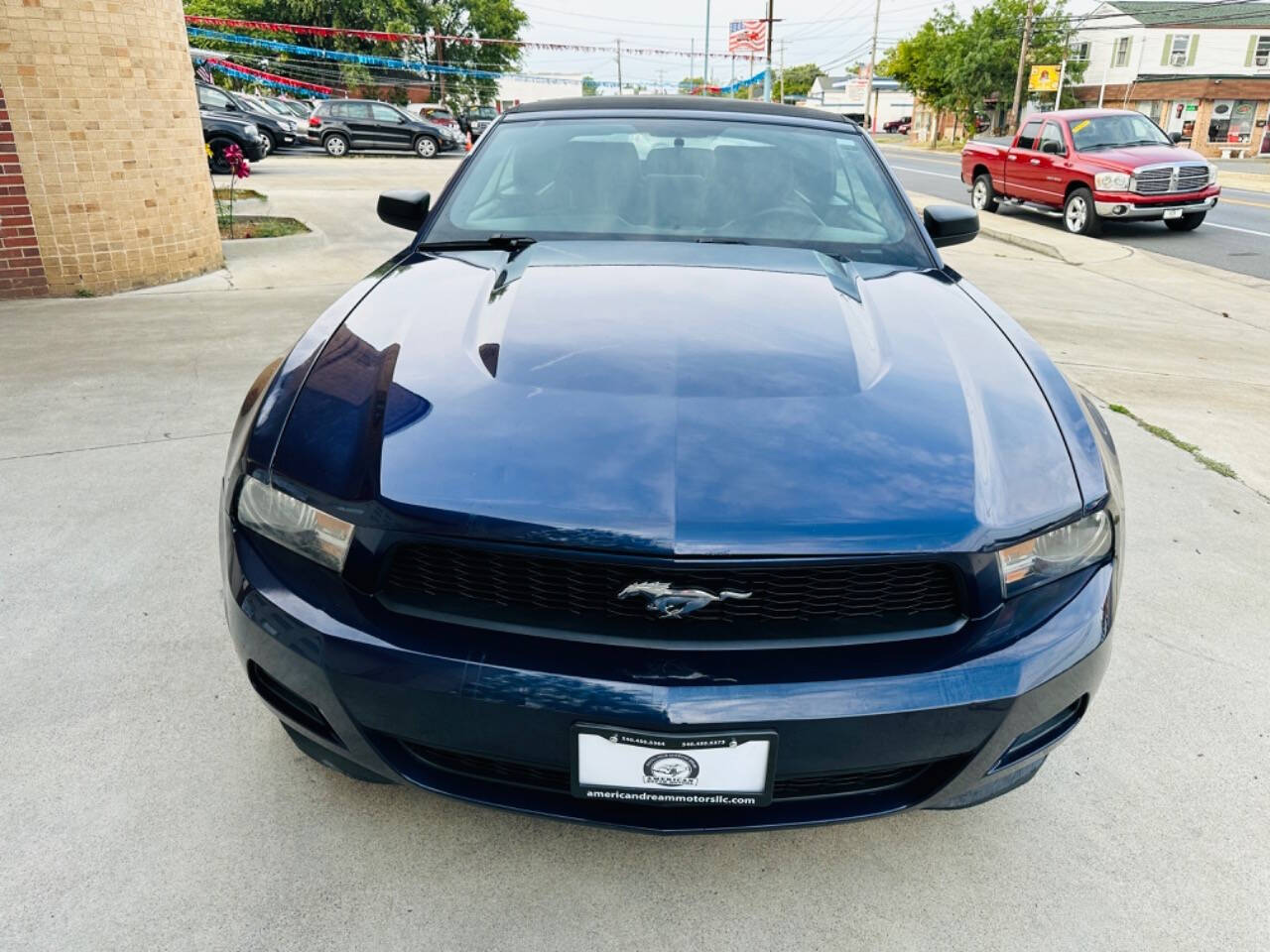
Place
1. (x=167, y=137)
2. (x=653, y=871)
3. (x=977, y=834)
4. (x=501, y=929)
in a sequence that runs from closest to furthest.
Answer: (x=501, y=929) < (x=653, y=871) < (x=977, y=834) < (x=167, y=137)

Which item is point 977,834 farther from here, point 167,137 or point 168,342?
point 167,137

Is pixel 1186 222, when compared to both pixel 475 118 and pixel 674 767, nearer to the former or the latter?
pixel 674 767

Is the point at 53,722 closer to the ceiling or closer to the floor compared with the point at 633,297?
closer to the floor

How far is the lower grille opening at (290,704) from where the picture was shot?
165cm

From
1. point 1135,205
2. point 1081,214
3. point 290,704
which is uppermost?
point 290,704

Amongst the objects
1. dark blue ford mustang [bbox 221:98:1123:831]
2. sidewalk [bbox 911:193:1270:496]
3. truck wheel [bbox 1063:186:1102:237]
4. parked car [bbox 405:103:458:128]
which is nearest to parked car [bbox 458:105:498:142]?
parked car [bbox 405:103:458:128]

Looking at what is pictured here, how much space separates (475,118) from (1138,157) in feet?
106

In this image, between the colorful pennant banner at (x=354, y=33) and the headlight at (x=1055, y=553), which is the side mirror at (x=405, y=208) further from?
the colorful pennant banner at (x=354, y=33)

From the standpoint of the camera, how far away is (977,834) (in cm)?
198

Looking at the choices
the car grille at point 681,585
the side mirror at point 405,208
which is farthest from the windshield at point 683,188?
the car grille at point 681,585

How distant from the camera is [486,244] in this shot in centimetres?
273

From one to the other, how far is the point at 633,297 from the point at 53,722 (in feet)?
5.78

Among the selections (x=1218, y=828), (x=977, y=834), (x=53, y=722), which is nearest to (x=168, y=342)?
(x=53, y=722)

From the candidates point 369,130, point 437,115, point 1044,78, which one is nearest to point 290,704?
point 369,130
